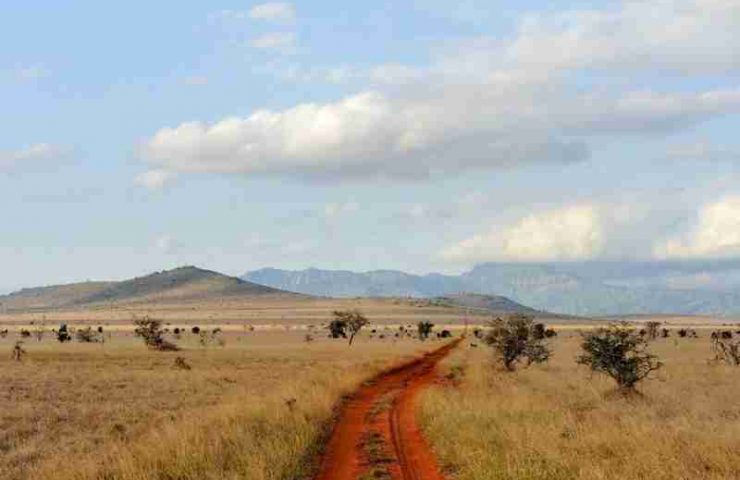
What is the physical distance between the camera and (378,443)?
21641 mm

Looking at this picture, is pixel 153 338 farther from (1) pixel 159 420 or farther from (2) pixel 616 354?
(1) pixel 159 420

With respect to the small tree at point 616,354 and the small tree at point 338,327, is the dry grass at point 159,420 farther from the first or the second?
the small tree at point 338,327

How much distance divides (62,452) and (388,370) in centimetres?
3034

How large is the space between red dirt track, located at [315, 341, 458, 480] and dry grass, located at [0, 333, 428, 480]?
2.04 ft

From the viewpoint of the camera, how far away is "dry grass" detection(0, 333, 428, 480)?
17.4 meters

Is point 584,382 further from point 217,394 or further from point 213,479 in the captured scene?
point 213,479

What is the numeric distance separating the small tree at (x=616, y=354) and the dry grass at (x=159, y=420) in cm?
1160

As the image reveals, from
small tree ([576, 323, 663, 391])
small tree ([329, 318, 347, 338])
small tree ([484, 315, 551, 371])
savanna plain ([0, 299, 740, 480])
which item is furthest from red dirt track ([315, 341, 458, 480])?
small tree ([329, 318, 347, 338])

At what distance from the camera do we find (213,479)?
620 inches

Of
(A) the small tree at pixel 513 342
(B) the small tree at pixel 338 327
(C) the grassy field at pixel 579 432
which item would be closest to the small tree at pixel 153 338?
(B) the small tree at pixel 338 327

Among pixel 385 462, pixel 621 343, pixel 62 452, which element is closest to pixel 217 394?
pixel 62 452

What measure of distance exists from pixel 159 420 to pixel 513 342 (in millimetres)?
30713

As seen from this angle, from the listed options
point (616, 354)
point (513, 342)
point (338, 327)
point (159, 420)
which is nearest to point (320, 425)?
point (159, 420)

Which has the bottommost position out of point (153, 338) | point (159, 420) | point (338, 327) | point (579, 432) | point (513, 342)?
point (159, 420)
